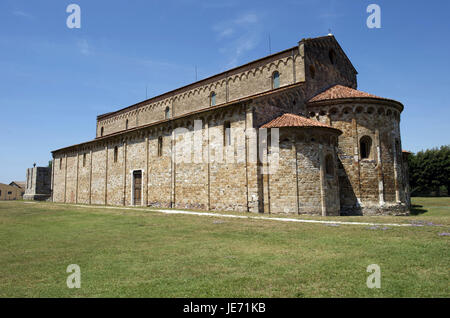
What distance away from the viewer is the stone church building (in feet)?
57.1

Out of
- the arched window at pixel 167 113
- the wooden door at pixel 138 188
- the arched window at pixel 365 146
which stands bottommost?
the wooden door at pixel 138 188

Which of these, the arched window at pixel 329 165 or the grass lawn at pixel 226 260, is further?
the arched window at pixel 329 165

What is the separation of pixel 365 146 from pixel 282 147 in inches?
274

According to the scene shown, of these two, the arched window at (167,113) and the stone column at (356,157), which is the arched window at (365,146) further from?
the arched window at (167,113)

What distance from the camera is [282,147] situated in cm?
1748

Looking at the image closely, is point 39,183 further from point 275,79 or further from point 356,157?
point 356,157

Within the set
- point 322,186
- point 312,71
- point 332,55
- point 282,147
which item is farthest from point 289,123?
point 332,55

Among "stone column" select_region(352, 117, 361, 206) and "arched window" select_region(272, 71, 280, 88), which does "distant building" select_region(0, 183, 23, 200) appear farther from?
"stone column" select_region(352, 117, 361, 206)

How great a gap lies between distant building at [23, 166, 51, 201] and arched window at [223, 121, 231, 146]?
110 ft

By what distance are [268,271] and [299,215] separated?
35.3 feet

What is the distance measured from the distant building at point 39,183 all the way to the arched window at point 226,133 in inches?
1320

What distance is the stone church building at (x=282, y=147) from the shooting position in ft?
57.1

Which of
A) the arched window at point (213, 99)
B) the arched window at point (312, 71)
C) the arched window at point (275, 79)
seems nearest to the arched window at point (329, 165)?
the arched window at point (312, 71)
